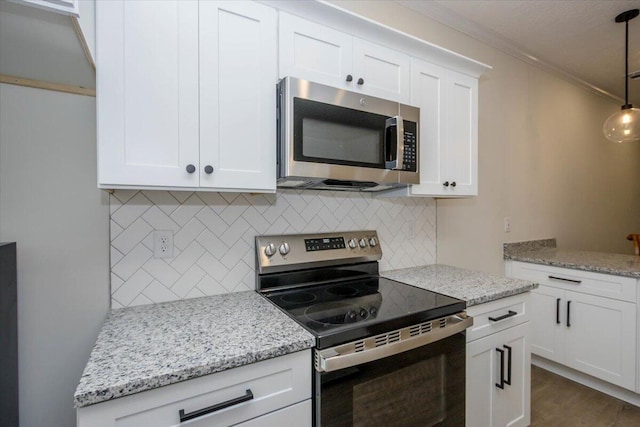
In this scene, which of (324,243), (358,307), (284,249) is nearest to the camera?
(358,307)

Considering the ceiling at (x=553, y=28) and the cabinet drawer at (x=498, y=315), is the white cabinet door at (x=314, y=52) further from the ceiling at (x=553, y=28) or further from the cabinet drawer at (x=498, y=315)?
the cabinet drawer at (x=498, y=315)

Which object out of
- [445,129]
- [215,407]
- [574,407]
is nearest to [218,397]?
[215,407]

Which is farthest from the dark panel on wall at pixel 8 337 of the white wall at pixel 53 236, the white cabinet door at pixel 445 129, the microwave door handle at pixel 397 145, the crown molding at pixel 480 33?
the crown molding at pixel 480 33

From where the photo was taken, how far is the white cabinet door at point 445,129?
172 cm

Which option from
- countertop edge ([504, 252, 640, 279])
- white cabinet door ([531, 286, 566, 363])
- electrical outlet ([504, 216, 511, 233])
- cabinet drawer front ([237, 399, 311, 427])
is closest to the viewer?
cabinet drawer front ([237, 399, 311, 427])

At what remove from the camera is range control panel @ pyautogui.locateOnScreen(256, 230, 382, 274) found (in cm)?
152

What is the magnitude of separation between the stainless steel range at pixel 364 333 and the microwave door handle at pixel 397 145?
0.48 m

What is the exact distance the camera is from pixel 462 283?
5.64 ft

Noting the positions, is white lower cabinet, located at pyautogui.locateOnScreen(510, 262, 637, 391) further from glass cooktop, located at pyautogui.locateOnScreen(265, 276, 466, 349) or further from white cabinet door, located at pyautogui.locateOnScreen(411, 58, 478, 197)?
glass cooktop, located at pyautogui.locateOnScreen(265, 276, 466, 349)

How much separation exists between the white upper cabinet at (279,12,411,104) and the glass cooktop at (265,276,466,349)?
3.17 ft

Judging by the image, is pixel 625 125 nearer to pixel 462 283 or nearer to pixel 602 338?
pixel 602 338

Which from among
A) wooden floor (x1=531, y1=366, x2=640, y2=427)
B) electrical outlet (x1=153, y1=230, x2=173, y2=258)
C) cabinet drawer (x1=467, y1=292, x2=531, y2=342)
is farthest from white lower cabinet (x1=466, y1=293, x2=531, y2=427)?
electrical outlet (x1=153, y1=230, x2=173, y2=258)

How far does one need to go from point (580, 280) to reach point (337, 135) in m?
2.21

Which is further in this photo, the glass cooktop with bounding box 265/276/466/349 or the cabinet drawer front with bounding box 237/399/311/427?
the glass cooktop with bounding box 265/276/466/349
